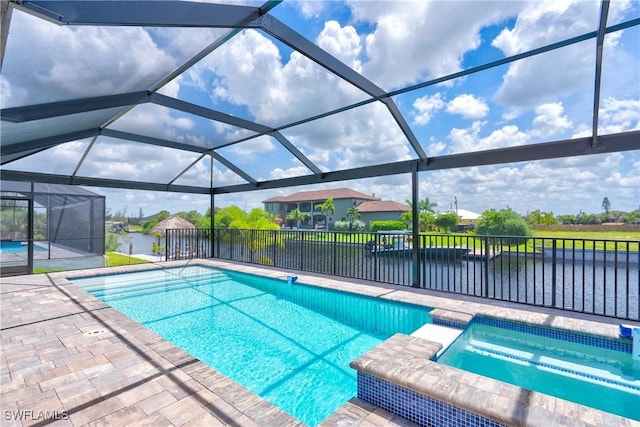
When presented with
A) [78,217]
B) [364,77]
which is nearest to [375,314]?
[364,77]

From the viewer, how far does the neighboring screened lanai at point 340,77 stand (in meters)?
2.80

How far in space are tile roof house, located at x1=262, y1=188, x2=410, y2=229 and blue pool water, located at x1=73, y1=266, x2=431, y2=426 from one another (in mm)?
35161

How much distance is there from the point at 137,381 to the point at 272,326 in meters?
2.13

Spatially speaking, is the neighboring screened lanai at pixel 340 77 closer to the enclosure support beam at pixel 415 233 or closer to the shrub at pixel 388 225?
the enclosure support beam at pixel 415 233

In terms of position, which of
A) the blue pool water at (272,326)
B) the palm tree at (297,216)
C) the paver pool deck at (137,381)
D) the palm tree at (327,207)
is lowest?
the blue pool water at (272,326)

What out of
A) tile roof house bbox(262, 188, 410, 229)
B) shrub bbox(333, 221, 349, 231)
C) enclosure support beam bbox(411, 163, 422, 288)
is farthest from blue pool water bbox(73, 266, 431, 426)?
tile roof house bbox(262, 188, 410, 229)

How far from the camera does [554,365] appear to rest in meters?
3.28

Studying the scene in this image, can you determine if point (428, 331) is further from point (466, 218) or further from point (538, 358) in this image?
point (466, 218)

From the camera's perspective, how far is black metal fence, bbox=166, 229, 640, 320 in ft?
14.4

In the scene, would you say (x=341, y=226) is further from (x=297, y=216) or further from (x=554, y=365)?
(x=554, y=365)

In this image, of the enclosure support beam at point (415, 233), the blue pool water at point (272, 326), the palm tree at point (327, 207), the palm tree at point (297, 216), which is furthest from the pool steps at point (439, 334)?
the palm tree at point (297, 216)

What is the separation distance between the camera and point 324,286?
5.93m

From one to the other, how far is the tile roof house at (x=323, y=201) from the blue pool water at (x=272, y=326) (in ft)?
115

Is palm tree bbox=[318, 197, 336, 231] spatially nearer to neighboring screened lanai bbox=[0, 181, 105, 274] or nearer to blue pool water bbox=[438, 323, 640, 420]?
neighboring screened lanai bbox=[0, 181, 105, 274]
